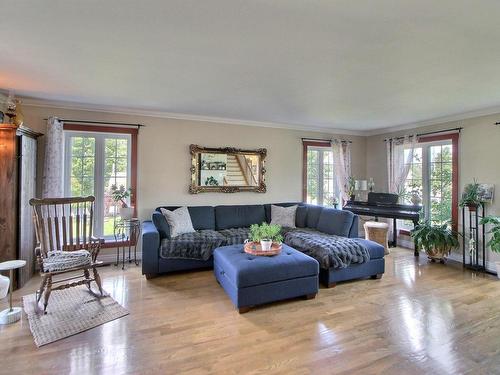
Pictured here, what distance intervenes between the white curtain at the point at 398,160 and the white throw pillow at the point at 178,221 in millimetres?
4054

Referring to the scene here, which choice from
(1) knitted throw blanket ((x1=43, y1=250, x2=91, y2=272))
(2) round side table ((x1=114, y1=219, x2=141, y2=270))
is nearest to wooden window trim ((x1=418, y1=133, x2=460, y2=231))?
(2) round side table ((x1=114, y1=219, x2=141, y2=270))

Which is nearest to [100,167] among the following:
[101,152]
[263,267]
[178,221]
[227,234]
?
[101,152]

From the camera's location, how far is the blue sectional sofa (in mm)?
3545

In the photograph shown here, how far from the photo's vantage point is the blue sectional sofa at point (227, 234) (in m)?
3.54

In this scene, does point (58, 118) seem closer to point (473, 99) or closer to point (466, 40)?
point (466, 40)

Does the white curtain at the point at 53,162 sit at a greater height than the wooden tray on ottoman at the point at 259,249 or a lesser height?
greater

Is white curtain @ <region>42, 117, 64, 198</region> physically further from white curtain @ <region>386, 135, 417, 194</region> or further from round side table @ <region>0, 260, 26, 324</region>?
white curtain @ <region>386, 135, 417, 194</region>

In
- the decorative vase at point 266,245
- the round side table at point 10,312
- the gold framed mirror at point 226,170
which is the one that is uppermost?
the gold framed mirror at point 226,170

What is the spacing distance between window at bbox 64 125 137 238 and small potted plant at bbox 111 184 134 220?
3.8 inches

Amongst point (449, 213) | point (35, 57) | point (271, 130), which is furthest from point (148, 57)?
point (449, 213)

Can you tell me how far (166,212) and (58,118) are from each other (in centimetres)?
206

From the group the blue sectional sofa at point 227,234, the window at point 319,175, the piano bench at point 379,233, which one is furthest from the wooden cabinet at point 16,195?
the piano bench at point 379,233

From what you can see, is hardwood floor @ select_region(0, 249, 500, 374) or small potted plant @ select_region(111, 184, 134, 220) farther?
small potted plant @ select_region(111, 184, 134, 220)

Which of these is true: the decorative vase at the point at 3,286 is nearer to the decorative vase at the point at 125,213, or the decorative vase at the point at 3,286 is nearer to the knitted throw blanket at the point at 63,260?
the knitted throw blanket at the point at 63,260
